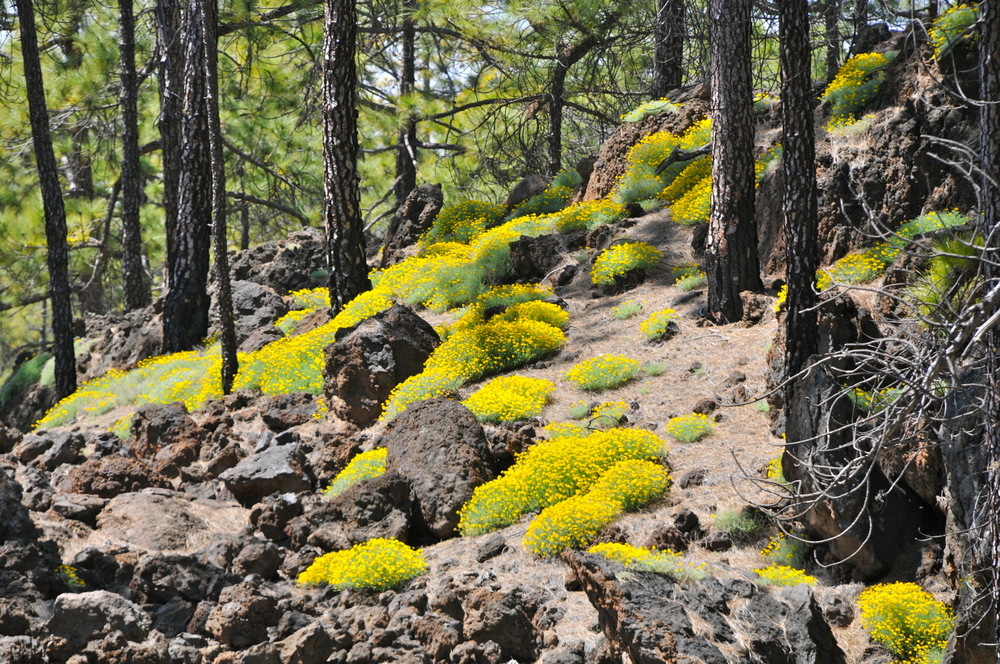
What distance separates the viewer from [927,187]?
35.2 feet

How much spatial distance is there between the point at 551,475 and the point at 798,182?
11.5 ft

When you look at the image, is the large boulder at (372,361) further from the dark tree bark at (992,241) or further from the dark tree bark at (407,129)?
the dark tree bark at (407,129)

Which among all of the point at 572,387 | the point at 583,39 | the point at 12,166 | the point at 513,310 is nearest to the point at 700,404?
the point at 572,387

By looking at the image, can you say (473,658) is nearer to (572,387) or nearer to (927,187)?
(572,387)

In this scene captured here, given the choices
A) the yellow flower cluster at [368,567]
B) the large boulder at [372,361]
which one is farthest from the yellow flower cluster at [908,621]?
the large boulder at [372,361]

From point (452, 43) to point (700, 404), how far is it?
16.3 meters

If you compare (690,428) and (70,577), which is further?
(690,428)

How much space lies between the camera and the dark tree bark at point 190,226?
15.7m

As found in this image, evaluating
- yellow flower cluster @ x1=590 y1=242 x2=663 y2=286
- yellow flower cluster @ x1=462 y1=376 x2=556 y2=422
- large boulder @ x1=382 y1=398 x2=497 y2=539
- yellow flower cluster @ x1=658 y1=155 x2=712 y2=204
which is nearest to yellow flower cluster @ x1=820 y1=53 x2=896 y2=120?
yellow flower cluster @ x1=658 y1=155 x2=712 y2=204

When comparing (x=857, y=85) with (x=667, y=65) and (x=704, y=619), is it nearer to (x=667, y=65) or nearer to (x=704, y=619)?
(x=667, y=65)

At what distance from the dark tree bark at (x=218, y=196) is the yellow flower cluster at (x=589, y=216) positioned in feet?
17.3

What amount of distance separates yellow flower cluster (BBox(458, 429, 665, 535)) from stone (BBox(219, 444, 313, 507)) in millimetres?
2033

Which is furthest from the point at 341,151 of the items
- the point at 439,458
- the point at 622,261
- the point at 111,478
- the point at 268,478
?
the point at 439,458

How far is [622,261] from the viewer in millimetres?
13328
